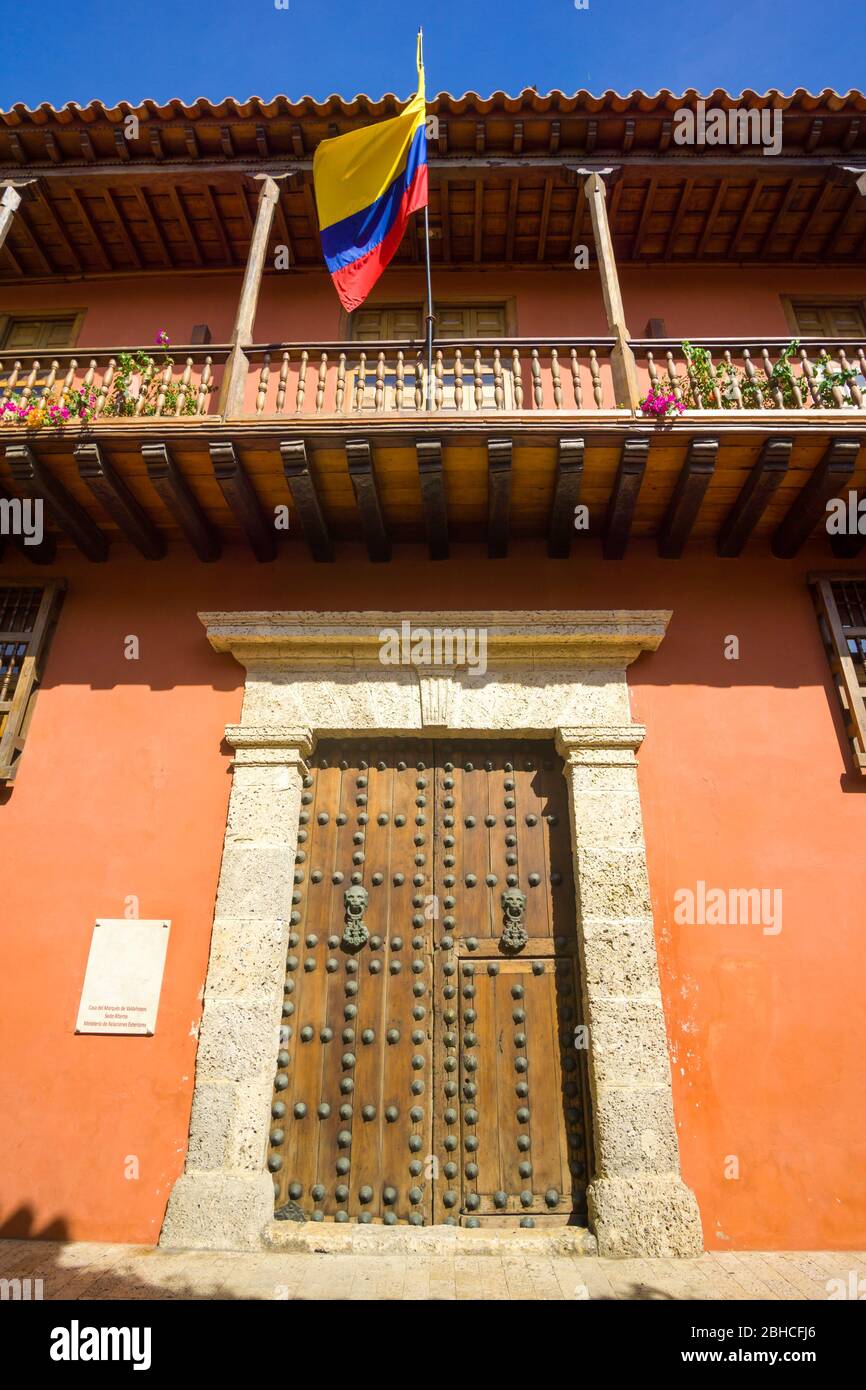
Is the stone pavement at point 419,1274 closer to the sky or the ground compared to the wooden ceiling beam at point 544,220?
closer to the ground

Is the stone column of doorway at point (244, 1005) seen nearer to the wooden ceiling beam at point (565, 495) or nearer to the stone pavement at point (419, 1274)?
the stone pavement at point (419, 1274)

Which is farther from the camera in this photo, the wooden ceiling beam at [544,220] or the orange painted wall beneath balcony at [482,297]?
the orange painted wall beneath balcony at [482,297]

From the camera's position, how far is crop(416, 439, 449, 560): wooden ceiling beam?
430 centimetres

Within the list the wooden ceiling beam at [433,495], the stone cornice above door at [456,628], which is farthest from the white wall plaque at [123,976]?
the wooden ceiling beam at [433,495]

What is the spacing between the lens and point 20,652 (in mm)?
4812

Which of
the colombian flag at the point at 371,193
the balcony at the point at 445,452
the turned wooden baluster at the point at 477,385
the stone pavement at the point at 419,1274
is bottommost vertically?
the stone pavement at the point at 419,1274

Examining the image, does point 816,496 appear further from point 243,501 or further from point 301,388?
point 243,501

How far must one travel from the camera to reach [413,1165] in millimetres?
3607

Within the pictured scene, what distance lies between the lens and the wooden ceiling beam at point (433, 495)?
430 cm

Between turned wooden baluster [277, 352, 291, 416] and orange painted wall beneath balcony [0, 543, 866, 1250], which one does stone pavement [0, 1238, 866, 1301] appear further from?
turned wooden baluster [277, 352, 291, 416]

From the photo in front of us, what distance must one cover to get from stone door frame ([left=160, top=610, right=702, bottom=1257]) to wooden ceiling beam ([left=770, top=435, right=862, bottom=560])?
41.7 inches
